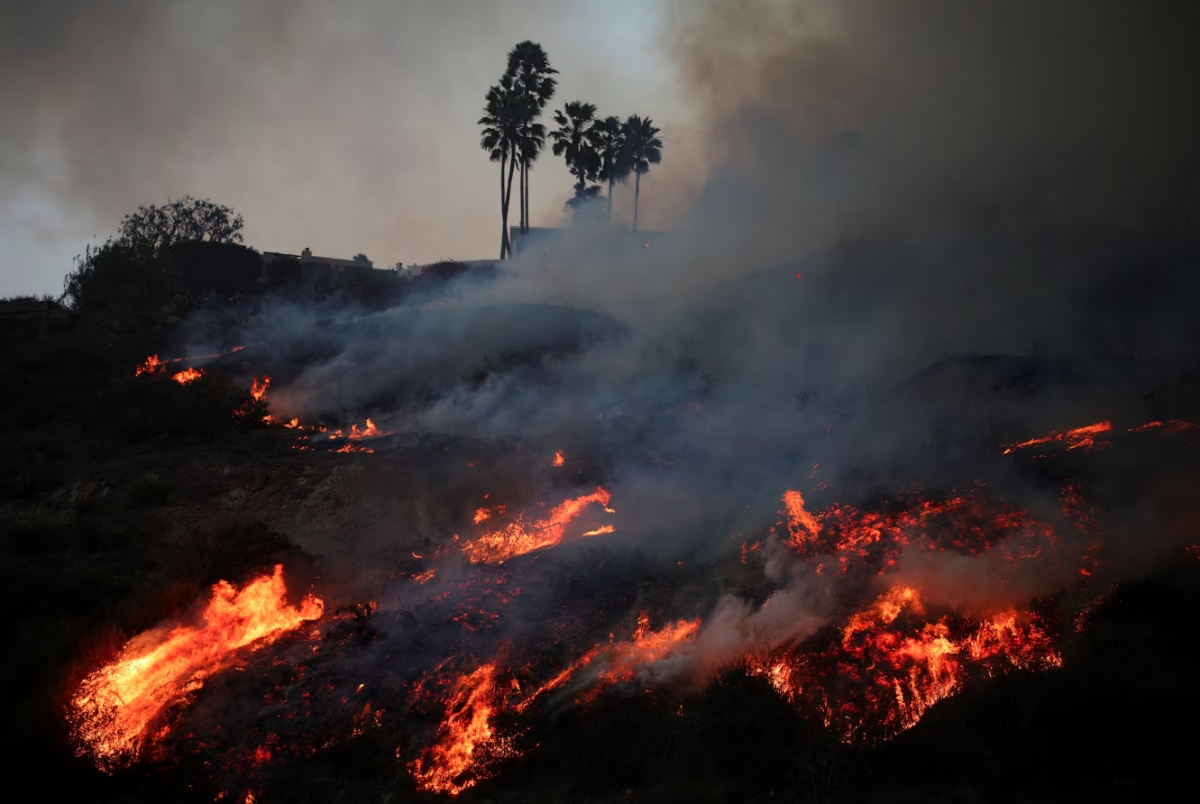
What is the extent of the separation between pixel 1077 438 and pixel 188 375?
88.5ft

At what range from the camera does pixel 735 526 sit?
14281mm

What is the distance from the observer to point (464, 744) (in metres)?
9.09

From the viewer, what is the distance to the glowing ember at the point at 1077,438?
13.2 meters

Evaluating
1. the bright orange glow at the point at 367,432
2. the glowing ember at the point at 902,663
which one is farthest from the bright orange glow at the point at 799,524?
the bright orange glow at the point at 367,432

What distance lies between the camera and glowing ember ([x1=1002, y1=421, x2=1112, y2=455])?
1324 centimetres

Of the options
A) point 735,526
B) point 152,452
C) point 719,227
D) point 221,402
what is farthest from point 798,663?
point 719,227

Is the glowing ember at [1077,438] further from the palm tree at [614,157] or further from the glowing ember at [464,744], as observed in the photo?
the palm tree at [614,157]

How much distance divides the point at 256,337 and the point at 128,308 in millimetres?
8150

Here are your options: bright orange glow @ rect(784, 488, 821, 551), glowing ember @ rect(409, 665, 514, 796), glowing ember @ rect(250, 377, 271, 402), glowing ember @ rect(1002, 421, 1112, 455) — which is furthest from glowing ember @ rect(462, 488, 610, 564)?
glowing ember @ rect(250, 377, 271, 402)

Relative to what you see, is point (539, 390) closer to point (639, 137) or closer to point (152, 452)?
point (152, 452)

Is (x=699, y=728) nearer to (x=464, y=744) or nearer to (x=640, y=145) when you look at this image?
(x=464, y=744)

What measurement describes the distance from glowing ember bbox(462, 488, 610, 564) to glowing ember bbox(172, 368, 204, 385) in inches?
575

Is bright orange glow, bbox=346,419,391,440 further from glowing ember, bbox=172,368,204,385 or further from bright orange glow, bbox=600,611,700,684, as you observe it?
bright orange glow, bbox=600,611,700,684

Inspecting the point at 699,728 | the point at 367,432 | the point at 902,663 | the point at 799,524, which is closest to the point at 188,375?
the point at 367,432
